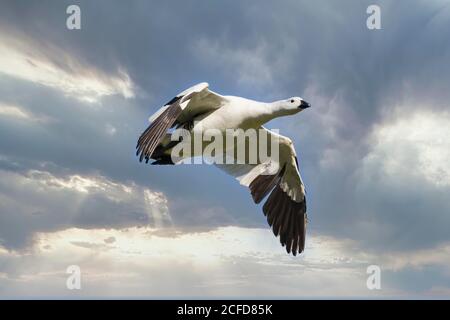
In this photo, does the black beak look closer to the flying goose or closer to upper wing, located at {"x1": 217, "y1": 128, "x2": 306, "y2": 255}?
the flying goose

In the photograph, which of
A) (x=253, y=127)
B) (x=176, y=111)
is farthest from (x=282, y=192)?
(x=176, y=111)

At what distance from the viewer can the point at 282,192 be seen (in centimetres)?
1490

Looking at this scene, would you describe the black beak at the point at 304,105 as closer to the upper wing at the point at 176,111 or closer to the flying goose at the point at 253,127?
the flying goose at the point at 253,127

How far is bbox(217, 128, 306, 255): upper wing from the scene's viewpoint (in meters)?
14.5

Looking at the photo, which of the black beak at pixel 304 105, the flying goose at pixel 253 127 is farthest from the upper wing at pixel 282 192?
the black beak at pixel 304 105

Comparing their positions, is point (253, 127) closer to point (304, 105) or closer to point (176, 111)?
point (304, 105)

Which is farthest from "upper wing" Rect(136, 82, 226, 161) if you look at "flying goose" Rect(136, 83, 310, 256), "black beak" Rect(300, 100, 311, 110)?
"black beak" Rect(300, 100, 311, 110)

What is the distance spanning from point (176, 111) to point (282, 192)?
199 inches

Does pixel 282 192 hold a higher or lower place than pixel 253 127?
lower

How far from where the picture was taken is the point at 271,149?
1441 cm

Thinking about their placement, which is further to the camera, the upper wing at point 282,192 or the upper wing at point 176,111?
the upper wing at point 282,192

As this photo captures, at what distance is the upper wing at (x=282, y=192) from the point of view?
1447cm
